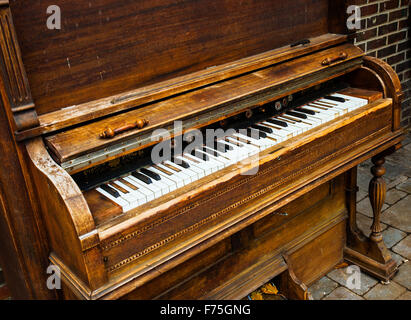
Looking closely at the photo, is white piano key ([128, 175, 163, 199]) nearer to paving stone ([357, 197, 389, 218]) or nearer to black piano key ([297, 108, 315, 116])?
black piano key ([297, 108, 315, 116])

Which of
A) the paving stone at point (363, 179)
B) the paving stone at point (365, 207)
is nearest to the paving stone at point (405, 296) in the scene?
the paving stone at point (365, 207)

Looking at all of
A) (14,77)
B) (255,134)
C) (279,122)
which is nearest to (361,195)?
(279,122)

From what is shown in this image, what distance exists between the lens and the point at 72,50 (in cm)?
186

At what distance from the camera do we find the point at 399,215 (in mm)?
3588

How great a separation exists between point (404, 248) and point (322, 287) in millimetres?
738

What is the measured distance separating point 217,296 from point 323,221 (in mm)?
923

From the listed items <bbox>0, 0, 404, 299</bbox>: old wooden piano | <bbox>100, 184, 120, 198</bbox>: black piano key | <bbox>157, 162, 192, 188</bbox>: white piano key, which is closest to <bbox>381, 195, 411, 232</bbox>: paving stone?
<bbox>0, 0, 404, 299</bbox>: old wooden piano

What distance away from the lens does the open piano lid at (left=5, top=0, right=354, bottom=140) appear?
1.80 m

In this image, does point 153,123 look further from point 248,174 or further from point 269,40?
point 269,40

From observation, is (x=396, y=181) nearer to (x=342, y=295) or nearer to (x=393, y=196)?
(x=393, y=196)

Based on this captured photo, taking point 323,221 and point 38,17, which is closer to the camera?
point 38,17
